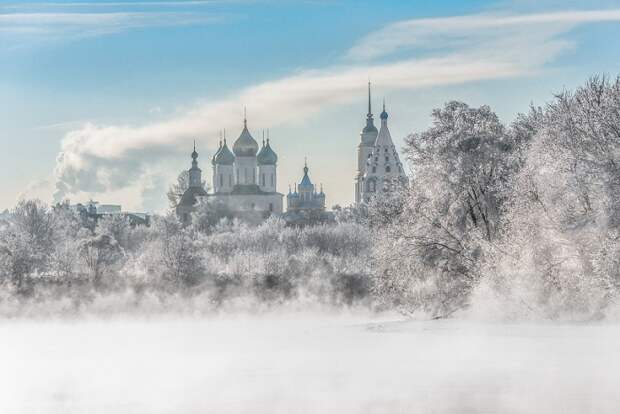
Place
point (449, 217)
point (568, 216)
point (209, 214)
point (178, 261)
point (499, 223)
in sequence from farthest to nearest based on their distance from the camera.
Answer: point (209, 214)
point (178, 261)
point (449, 217)
point (499, 223)
point (568, 216)

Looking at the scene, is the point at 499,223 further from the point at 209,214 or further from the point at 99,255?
the point at 209,214

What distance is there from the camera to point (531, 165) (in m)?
39.7

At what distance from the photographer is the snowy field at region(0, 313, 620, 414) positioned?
25.6 meters

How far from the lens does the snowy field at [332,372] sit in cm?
2556

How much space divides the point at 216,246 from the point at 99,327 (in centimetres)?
5812

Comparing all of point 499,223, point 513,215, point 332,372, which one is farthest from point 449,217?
point 332,372

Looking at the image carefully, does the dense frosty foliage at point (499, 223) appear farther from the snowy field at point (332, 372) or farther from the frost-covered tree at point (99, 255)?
the frost-covered tree at point (99, 255)

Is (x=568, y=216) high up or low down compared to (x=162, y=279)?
up

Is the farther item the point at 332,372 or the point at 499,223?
the point at 499,223

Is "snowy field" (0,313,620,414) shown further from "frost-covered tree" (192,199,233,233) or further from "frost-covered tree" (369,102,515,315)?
"frost-covered tree" (192,199,233,233)

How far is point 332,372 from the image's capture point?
29703 mm

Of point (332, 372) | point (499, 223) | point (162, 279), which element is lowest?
point (332, 372)

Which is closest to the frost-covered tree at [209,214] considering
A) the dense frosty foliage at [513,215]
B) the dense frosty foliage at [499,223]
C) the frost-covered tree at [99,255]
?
the frost-covered tree at [99,255]

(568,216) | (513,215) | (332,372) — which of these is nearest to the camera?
(332,372)
